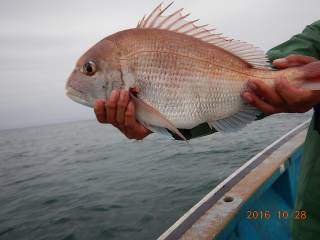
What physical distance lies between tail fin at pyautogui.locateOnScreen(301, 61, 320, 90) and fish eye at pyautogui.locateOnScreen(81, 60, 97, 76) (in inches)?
53.7

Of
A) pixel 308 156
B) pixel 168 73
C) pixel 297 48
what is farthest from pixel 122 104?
pixel 308 156

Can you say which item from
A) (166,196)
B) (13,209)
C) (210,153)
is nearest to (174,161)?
(210,153)

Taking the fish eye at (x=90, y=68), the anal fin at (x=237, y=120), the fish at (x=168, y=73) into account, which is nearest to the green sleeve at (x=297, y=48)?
the anal fin at (x=237, y=120)

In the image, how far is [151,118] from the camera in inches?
74.9

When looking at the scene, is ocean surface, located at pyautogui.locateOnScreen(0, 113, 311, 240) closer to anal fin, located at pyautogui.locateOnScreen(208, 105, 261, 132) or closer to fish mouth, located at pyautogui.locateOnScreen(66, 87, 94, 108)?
anal fin, located at pyautogui.locateOnScreen(208, 105, 261, 132)

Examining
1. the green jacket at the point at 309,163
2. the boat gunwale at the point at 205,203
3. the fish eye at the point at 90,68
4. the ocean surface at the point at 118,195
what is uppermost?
the fish eye at the point at 90,68

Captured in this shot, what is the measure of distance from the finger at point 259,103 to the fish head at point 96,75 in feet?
2.88

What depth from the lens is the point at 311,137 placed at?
2375mm

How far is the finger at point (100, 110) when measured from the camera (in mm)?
1984

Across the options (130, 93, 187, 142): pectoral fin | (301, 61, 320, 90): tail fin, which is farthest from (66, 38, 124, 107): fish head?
(301, 61, 320, 90): tail fin

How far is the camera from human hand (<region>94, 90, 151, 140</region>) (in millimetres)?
1890

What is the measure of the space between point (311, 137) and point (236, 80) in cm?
90
